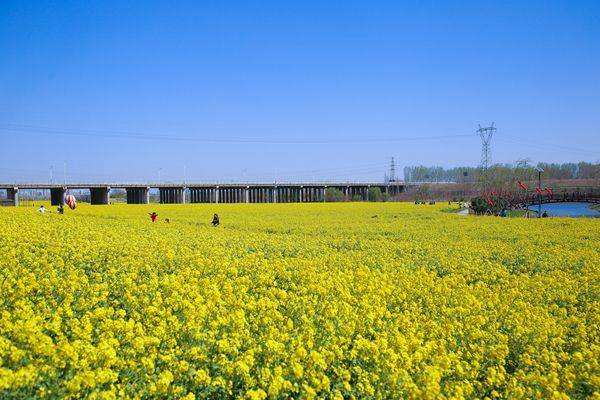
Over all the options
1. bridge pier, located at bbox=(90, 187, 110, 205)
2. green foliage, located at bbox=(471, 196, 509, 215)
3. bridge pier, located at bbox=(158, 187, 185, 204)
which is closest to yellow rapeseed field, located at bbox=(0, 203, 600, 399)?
green foliage, located at bbox=(471, 196, 509, 215)

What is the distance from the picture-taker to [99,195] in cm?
10569

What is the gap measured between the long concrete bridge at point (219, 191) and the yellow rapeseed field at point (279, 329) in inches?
3646

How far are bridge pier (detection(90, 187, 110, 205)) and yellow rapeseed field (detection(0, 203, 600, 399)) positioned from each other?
3704 inches

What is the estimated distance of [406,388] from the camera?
18.2ft

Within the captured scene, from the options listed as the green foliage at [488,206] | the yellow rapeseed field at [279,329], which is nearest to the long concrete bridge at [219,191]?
the green foliage at [488,206]

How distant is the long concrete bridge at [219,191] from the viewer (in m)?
100

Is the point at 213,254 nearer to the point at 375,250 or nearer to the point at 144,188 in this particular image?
the point at 375,250

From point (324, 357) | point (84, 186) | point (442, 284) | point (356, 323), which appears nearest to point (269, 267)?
point (442, 284)

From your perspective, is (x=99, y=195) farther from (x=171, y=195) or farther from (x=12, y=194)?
(x=12, y=194)

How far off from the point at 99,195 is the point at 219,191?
24.4m

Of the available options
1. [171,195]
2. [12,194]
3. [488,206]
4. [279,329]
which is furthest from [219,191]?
[279,329]

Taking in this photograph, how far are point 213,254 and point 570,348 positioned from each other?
8375 millimetres

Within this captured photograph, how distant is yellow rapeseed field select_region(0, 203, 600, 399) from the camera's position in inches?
212

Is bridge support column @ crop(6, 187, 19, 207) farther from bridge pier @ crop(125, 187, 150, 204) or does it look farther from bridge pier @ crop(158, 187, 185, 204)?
bridge pier @ crop(158, 187, 185, 204)
